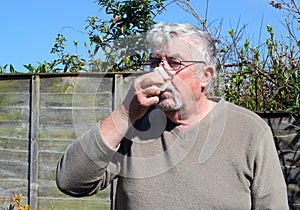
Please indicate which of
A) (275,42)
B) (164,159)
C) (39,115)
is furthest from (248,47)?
(164,159)

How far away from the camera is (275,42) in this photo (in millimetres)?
4289

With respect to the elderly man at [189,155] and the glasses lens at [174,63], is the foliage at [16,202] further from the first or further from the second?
the glasses lens at [174,63]

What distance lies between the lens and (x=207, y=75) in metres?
2.05

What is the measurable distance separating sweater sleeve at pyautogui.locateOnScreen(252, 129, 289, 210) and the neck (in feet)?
0.69

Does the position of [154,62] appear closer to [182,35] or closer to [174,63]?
[174,63]

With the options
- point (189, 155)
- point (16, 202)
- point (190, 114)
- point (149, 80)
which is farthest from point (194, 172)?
point (16, 202)

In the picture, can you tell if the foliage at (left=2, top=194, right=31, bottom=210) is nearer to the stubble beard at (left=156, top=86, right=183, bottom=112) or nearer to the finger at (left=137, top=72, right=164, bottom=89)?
the stubble beard at (left=156, top=86, right=183, bottom=112)

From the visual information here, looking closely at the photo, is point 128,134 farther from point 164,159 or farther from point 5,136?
point 5,136

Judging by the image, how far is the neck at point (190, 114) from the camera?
1.99 metres

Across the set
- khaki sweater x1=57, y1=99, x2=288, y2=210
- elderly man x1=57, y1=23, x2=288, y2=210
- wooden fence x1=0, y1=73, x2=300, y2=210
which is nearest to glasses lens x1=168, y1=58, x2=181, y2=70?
elderly man x1=57, y1=23, x2=288, y2=210

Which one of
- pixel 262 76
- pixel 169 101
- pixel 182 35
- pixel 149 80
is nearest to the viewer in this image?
pixel 149 80

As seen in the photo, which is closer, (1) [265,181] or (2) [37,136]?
(1) [265,181]

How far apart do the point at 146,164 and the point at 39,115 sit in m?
3.03

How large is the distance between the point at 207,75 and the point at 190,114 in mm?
142
